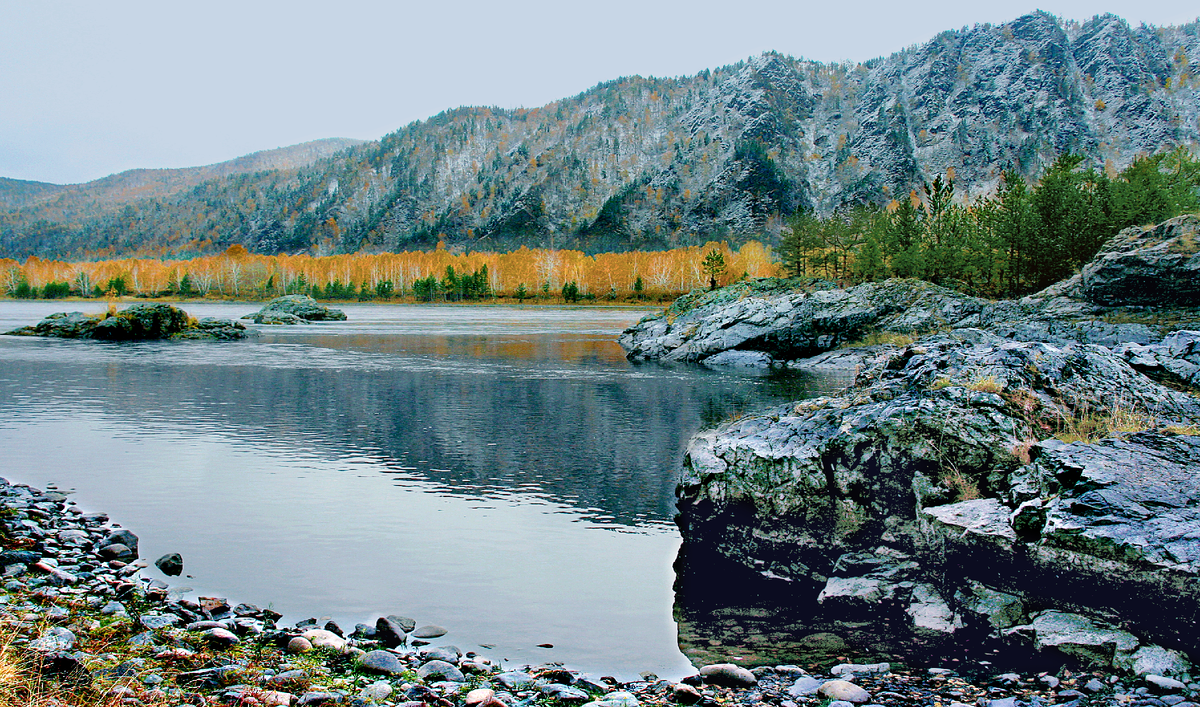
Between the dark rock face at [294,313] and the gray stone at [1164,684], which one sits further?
the dark rock face at [294,313]

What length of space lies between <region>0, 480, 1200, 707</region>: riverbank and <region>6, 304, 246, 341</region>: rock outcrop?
6941 cm

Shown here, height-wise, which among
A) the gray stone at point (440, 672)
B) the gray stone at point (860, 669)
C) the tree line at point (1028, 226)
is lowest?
the gray stone at point (860, 669)

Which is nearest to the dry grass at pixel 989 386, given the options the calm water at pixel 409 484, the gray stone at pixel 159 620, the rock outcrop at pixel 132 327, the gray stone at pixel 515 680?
the calm water at pixel 409 484

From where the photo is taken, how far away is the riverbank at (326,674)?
6754 millimetres

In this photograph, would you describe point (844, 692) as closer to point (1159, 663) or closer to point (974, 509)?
point (1159, 663)

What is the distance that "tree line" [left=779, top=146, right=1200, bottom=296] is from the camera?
49.8 m

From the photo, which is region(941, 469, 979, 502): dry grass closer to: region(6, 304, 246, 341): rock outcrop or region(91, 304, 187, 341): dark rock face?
region(6, 304, 246, 341): rock outcrop

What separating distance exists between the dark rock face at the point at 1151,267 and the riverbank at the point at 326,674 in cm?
3387

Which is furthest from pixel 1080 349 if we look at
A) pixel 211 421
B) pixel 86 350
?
pixel 86 350

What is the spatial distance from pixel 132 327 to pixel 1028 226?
82.4 metres

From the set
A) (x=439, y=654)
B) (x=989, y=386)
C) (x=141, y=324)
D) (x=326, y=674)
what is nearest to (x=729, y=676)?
(x=439, y=654)

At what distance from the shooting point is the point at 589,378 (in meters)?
41.1

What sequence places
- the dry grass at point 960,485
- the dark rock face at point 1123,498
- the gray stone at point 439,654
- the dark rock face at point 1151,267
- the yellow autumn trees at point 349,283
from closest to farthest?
1. the dark rock face at point 1123,498
2. the gray stone at point 439,654
3. the dry grass at point 960,485
4. the dark rock face at point 1151,267
5. the yellow autumn trees at point 349,283

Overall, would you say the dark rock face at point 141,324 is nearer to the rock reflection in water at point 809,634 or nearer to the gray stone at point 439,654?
the gray stone at point 439,654
